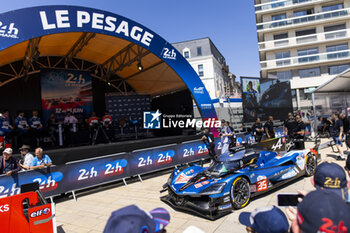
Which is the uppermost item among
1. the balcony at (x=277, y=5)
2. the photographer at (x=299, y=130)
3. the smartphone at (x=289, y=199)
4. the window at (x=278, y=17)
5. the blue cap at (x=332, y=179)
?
the balcony at (x=277, y=5)

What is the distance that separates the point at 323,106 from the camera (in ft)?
49.5

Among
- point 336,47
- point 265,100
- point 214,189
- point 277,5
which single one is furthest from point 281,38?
point 214,189

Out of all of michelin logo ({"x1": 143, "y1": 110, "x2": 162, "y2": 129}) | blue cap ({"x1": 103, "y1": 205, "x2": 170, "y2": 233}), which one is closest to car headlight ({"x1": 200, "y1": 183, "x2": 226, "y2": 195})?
blue cap ({"x1": 103, "y1": 205, "x2": 170, "y2": 233})

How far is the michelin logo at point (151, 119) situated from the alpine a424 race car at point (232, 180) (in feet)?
35.0

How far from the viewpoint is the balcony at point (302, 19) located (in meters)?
36.9

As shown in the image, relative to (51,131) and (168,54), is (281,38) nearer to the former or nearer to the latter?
(168,54)

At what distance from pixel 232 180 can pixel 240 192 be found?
425 mm

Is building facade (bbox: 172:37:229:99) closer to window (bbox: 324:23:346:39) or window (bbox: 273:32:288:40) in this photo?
window (bbox: 273:32:288:40)

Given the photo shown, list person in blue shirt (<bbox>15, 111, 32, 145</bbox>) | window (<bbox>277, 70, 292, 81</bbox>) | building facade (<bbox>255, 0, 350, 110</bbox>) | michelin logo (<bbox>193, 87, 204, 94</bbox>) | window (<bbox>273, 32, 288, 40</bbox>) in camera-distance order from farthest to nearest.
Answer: window (<bbox>273, 32, 288, 40</bbox>) → window (<bbox>277, 70, 292, 81</bbox>) → building facade (<bbox>255, 0, 350, 110</bbox>) → michelin logo (<bbox>193, 87, 204, 94</bbox>) → person in blue shirt (<bbox>15, 111, 32, 145</bbox>)

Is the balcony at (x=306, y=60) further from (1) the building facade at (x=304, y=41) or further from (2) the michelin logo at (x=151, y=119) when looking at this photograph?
(2) the michelin logo at (x=151, y=119)

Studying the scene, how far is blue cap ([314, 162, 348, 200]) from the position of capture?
6.34 feet

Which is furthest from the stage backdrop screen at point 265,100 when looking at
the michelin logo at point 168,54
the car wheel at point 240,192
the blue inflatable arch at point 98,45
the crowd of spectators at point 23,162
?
the crowd of spectators at point 23,162

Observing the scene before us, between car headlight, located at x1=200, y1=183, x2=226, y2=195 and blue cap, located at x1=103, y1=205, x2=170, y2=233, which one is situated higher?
blue cap, located at x1=103, y1=205, x2=170, y2=233

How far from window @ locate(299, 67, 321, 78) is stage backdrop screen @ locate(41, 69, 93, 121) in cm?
3547
